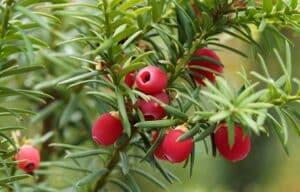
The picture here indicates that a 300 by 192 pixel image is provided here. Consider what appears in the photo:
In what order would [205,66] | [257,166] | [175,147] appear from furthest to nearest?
[257,166]
[205,66]
[175,147]

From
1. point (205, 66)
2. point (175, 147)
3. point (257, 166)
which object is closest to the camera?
point (175, 147)

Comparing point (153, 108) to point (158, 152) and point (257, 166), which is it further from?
point (257, 166)

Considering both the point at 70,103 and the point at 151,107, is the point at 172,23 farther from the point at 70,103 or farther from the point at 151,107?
the point at 70,103

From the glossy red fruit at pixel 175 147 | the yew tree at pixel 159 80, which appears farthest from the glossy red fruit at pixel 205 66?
the glossy red fruit at pixel 175 147

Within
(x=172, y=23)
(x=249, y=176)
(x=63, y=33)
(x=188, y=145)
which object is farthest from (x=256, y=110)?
(x=249, y=176)

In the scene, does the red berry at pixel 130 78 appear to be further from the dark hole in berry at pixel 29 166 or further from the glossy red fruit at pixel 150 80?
the dark hole in berry at pixel 29 166

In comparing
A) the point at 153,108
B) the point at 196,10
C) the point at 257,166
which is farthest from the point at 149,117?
the point at 257,166
